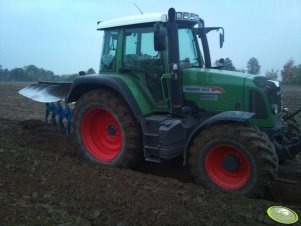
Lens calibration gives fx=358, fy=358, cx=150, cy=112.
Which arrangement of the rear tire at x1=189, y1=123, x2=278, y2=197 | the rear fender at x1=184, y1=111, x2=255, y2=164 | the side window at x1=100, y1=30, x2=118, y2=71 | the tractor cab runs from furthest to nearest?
1. the side window at x1=100, y1=30, x2=118, y2=71
2. the tractor cab
3. the rear fender at x1=184, y1=111, x2=255, y2=164
4. the rear tire at x1=189, y1=123, x2=278, y2=197

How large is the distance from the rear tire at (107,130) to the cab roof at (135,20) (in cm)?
105

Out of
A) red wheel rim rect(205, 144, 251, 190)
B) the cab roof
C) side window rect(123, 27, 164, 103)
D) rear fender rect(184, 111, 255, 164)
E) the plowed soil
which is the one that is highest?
the cab roof

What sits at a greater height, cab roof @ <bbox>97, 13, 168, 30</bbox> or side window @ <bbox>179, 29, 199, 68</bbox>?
cab roof @ <bbox>97, 13, 168, 30</bbox>

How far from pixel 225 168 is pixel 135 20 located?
2543 millimetres

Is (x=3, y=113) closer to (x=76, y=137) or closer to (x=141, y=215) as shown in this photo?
(x=76, y=137)

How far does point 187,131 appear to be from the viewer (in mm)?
5137

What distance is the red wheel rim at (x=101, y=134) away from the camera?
5836mm

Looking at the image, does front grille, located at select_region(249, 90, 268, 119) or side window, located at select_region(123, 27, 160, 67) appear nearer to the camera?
front grille, located at select_region(249, 90, 268, 119)

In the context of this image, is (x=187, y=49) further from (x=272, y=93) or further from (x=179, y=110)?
(x=272, y=93)

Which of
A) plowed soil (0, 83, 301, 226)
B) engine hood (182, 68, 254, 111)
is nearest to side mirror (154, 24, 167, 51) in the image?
engine hood (182, 68, 254, 111)

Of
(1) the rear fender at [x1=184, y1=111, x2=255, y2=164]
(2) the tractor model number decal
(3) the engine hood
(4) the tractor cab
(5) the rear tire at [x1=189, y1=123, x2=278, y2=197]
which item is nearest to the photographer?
(5) the rear tire at [x1=189, y1=123, x2=278, y2=197]

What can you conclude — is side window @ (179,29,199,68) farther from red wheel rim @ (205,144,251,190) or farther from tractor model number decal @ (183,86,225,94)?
red wheel rim @ (205,144,251,190)

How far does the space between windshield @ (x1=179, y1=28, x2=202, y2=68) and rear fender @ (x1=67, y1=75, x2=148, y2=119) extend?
3.02 feet

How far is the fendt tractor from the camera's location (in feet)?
14.7
